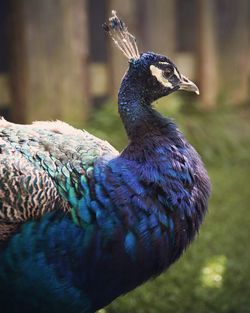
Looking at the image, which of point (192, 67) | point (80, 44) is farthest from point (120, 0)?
point (192, 67)

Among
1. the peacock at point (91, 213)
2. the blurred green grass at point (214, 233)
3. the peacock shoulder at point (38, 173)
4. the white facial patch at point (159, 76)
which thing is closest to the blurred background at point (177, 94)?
the blurred green grass at point (214, 233)

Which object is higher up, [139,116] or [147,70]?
[147,70]

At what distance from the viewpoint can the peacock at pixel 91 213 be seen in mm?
2125

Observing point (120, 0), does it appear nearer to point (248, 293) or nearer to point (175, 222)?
point (248, 293)

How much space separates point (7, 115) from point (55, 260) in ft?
7.87

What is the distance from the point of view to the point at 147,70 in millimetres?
2334

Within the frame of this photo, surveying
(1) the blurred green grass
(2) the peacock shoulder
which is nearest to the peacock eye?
(2) the peacock shoulder

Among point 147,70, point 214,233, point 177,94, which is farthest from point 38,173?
point 177,94

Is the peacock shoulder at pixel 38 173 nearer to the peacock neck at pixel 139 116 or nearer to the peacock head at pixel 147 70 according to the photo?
the peacock neck at pixel 139 116

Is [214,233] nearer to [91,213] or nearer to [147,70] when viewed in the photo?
[147,70]

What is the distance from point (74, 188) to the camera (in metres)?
2.17

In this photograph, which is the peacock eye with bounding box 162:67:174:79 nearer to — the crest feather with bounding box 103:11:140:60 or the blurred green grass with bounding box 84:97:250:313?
the crest feather with bounding box 103:11:140:60

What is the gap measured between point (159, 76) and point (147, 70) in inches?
1.9

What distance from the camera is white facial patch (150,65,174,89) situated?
233cm
